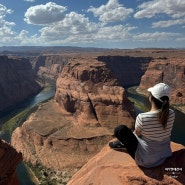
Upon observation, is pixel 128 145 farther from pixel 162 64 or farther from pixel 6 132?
pixel 162 64

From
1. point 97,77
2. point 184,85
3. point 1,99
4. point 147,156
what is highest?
point 147,156

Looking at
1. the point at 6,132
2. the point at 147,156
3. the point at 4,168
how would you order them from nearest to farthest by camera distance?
the point at 147,156
the point at 4,168
the point at 6,132

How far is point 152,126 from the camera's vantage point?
9.12 metres

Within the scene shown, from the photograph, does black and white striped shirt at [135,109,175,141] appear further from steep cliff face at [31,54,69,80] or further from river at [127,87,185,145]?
steep cliff face at [31,54,69,80]

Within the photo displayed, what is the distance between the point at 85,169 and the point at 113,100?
4624cm

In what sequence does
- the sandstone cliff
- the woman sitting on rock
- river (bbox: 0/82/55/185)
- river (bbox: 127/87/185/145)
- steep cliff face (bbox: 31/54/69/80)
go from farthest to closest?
steep cliff face (bbox: 31/54/69/80), river (bbox: 127/87/185/145), river (bbox: 0/82/55/185), the sandstone cliff, the woman sitting on rock

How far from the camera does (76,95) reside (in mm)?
62531

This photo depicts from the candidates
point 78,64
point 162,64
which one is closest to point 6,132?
point 78,64

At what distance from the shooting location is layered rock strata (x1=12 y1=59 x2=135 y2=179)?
48.5 m

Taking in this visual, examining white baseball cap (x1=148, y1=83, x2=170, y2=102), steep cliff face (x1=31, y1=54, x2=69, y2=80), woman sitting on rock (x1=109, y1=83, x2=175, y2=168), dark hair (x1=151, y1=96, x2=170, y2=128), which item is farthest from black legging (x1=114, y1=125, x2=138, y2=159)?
steep cliff face (x1=31, y1=54, x2=69, y2=80)

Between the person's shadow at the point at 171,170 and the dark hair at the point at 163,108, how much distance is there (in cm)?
119

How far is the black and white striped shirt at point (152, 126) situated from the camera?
354 inches

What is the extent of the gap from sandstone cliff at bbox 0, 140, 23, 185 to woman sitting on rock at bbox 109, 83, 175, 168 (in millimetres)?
6926

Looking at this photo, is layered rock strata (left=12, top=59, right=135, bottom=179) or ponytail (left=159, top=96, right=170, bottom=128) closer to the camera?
ponytail (left=159, top=96, right=170, bottom=128)
